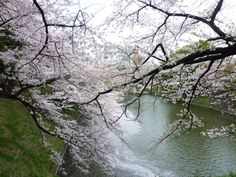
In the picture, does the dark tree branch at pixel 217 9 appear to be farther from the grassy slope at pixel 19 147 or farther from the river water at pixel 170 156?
the grassy slope at pixel 19 147

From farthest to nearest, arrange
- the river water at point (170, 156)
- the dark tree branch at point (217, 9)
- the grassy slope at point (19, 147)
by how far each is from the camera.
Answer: the river water at point (170, 156) < the grassy slope at point (19, 147) < the dark tree branch at point (217, 9)

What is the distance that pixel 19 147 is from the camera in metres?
9.00

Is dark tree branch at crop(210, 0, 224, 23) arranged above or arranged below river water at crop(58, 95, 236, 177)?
below

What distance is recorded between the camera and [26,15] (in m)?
4.86

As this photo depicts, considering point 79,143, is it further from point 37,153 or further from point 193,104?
point 193,104

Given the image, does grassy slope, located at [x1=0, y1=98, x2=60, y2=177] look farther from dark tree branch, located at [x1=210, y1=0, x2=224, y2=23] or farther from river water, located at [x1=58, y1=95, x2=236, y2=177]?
dark tree branch, located at [x1=210, y1=0, x2=224, y2=23]

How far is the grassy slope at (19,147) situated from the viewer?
306 inches

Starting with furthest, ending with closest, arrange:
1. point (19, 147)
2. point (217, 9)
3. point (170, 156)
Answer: point (170, 156), point (19, 147), point (217, 9)

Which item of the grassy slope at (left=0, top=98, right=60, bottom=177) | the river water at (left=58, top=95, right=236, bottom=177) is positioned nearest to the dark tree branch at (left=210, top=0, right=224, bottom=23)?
the river water at (left=58, top=95, right=236, bottom=177)

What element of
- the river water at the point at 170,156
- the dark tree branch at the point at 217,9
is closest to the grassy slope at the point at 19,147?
the river water at the point at 170,156

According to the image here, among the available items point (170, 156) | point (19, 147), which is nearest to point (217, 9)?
point (19, 147)

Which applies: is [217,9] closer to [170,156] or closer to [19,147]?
[19,147]

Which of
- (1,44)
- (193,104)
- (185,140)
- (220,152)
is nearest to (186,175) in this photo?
(220,152)

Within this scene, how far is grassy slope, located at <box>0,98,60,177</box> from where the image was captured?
778cm
